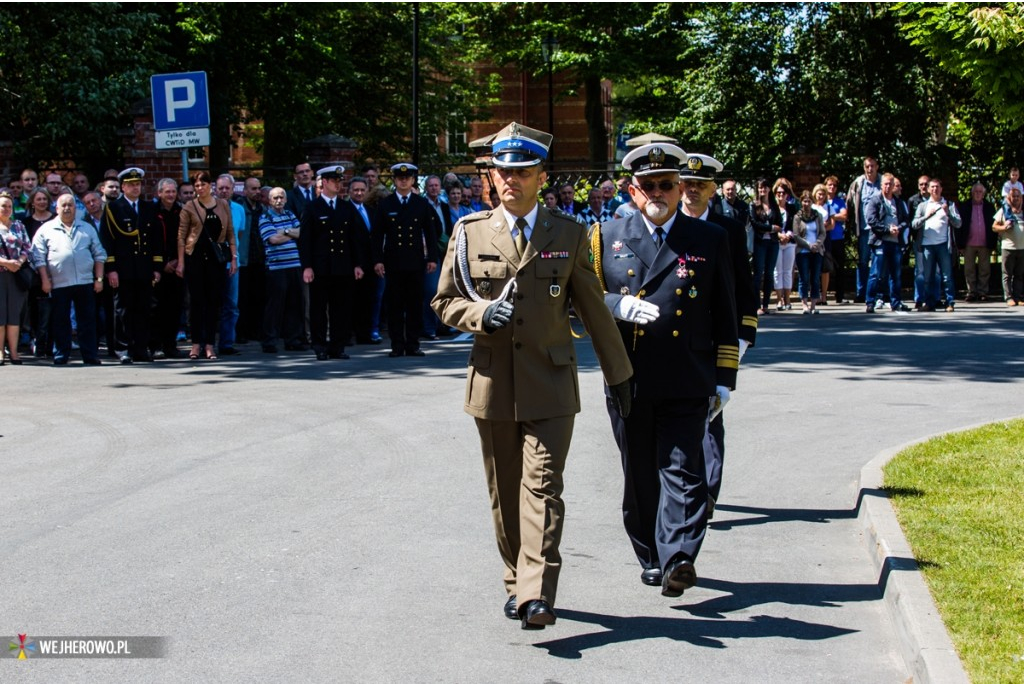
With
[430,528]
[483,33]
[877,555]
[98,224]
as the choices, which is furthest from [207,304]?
[483,33]

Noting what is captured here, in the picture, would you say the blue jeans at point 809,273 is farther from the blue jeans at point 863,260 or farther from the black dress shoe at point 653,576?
the black dress shoe at point 653,576

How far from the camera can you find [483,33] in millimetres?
40125

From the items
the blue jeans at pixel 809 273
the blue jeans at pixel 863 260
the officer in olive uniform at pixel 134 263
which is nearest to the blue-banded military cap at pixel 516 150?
the officer in olive uniform at pixel 134 263

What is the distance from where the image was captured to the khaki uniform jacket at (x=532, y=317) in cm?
634

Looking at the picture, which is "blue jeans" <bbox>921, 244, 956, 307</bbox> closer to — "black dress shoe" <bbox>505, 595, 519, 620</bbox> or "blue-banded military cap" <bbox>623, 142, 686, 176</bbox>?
"blue-banded military cap" <bbox>623, 142, 686, 176</bbox>

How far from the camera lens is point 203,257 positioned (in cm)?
1670

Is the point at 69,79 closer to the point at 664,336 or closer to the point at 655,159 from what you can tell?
the point at 655,159

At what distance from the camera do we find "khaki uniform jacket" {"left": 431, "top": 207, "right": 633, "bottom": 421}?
6340 mm

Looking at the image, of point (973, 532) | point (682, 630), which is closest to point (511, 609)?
point (682, 630)

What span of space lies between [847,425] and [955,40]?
10.7 ft

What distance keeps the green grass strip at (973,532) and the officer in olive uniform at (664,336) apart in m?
1.25

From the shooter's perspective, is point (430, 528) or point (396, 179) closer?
point (430, 528)

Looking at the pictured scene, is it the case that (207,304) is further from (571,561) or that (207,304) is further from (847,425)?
(571,561)

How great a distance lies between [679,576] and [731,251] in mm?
1926
